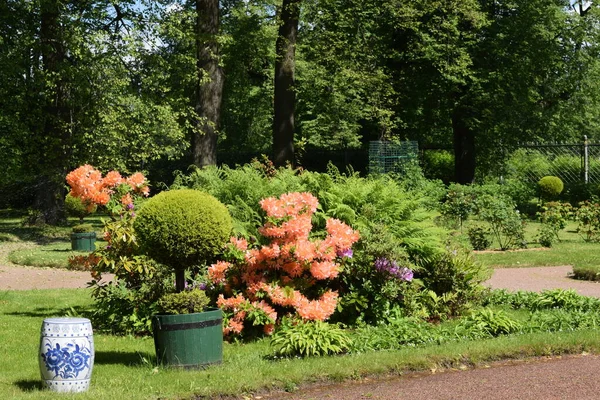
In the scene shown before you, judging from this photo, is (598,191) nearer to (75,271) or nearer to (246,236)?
(75,271)

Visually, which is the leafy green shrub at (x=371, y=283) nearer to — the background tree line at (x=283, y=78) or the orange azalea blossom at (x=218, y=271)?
the orange azalea blossom at (x=218, y=271)

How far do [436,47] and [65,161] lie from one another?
47.7ft

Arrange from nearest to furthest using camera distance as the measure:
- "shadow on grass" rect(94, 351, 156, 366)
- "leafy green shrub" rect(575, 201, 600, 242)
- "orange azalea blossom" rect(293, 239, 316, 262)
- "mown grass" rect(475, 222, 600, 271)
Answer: "shadow on grass" rect(94, 351, 156, 366)
"orange azalea blossom" rect(293, 239, 316, 262)
"mown grass" rect(475, 222, 600, 271)
"leafy green shrub" rect(575, 201, 600, 242)

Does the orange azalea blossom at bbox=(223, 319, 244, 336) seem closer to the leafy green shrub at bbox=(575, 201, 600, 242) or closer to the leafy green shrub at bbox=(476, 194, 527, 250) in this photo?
the leafy green shrub at bbox=(476, 194, 527, 250)

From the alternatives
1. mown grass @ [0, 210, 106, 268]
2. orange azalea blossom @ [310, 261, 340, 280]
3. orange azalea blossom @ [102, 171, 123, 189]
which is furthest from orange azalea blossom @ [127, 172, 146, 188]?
mown grass @ [0, 210, 106, 268]

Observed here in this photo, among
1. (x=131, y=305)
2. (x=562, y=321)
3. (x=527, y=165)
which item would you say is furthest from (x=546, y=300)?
(x=527, y=165)

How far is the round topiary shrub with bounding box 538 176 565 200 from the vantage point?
32281 mm

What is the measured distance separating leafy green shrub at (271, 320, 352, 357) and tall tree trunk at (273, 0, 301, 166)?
15997mm

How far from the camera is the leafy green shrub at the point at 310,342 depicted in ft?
26.6

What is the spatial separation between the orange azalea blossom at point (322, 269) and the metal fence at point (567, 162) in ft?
83.3

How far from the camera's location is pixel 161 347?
Answer: 7.69 m

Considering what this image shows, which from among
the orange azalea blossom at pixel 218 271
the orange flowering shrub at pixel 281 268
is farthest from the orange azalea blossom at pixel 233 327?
the orange azalea blossom at pixel 218 271

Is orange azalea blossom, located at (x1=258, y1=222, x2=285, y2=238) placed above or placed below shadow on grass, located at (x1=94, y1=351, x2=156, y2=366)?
above

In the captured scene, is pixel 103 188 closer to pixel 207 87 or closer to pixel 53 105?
pixel 207 87
